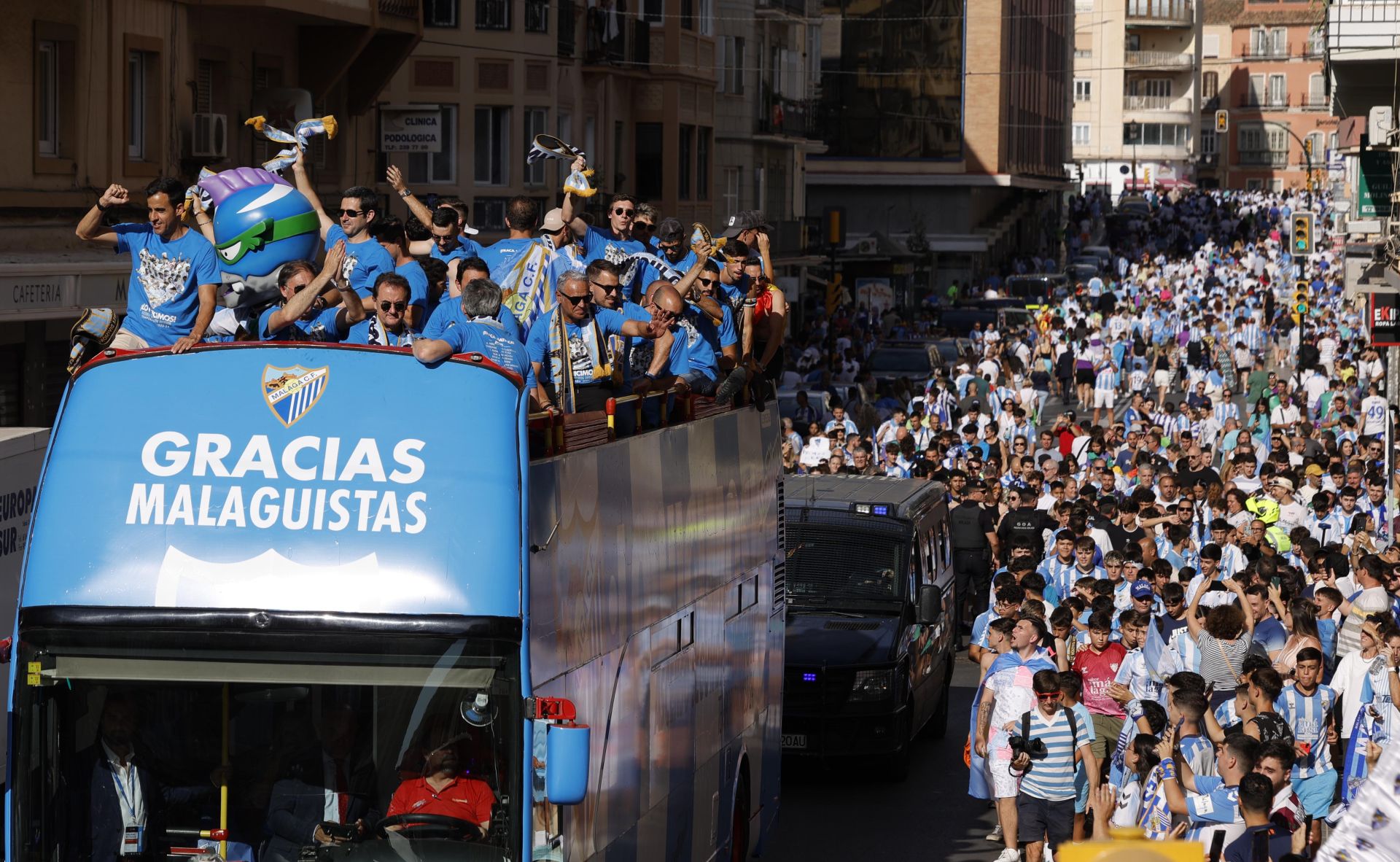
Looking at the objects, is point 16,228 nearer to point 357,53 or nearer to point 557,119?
point 357,53

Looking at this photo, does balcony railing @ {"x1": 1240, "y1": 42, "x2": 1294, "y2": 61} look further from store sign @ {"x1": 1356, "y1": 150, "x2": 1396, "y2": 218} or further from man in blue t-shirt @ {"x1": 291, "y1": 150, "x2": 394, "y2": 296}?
man in blue t-shirt @ {"x1": 291, "y1": 150, "x2": 394, "y2": 296}

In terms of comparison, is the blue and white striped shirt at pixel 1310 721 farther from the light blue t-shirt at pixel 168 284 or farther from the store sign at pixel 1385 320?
the store sign at pixel 1385 320

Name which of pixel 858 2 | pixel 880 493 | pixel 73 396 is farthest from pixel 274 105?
pixel 858 2

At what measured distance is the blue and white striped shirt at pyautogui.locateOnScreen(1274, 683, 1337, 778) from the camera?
1206 cm

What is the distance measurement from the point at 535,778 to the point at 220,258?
351 cm

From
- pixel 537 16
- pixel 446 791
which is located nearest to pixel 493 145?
pixel 537 16

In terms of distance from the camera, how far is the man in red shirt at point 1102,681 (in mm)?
13930

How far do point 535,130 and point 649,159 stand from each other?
25.6 feet

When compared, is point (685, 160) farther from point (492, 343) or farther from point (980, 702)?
point (492, 343)

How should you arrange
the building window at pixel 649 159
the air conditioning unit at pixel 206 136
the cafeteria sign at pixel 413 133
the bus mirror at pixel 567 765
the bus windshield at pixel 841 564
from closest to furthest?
1. the bus mirror at pixel 567 765
2. the bus windshield at pixel 841 564
3. the air conditioning unit at pixel 206 136
4. the cafeteria sign at pixel 413 133
5. the building window at pixel 649 159

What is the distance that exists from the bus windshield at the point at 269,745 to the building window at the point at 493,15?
27106 millimetres

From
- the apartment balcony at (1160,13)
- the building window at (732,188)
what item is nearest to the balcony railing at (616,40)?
the building window at (732,188)

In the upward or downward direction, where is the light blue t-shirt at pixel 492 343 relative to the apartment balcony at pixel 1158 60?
downward

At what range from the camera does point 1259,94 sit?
161750mm
